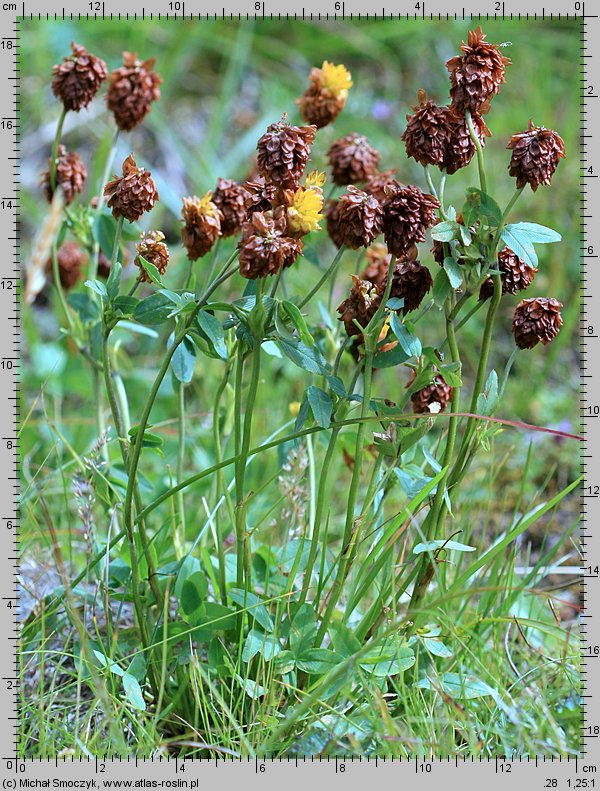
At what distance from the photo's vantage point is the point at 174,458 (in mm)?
2000

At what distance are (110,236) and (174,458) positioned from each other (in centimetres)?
69

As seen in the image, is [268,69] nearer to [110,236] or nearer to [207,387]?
[207,387]

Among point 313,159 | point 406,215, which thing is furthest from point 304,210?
point 313,159

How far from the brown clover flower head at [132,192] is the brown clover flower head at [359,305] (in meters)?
0.27

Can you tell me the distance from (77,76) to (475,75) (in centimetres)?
63

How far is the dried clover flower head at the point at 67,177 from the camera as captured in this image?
1405 mm

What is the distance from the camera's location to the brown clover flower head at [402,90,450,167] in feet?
3.36

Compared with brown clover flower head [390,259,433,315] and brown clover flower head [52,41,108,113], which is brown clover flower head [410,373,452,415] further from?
brown clover flower head [52,41,108,113]

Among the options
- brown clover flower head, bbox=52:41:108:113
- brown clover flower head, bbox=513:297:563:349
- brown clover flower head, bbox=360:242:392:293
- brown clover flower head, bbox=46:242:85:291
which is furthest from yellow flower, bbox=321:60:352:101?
brown clover flower head, bbox=46:242:85:291

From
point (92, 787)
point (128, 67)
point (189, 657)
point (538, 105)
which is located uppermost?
point (538, 105)

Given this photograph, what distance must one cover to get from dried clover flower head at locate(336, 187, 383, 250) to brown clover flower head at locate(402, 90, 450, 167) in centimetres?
8

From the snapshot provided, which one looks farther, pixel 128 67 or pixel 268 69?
pixel 268 69

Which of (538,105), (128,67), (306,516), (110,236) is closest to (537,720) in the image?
(306,516)

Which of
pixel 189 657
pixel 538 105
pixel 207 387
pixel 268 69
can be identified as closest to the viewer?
pixel 189 657
